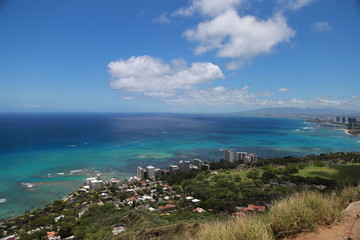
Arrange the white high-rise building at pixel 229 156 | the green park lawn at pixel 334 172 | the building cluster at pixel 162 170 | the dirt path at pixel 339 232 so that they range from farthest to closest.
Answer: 1. the white high-rise building at pixel 229 156
2. the building cluster at pixel 162 170
3. the green park lawn at pixel 334 172
4. the dirt path at pixel 339 232

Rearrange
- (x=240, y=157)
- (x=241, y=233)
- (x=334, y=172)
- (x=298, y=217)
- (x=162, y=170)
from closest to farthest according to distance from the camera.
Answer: (x=241, y=233) → (x=298, y=217) → (x=334, y=172) → (x=162, y=170) → (x=240, y=157)

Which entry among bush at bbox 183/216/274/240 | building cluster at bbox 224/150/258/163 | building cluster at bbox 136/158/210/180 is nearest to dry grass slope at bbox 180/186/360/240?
bush at bbox 183/216/274/240

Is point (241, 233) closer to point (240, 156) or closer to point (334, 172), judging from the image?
point (334, 172)

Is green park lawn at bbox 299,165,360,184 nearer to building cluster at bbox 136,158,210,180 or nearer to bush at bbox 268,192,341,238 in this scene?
building cluster at bbox 136,158,210,180

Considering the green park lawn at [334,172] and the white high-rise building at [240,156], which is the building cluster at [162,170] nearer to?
the white high-rise building at [240,156]

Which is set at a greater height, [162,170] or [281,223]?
[281,223]

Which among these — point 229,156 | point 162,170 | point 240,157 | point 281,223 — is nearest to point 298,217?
point 281,223

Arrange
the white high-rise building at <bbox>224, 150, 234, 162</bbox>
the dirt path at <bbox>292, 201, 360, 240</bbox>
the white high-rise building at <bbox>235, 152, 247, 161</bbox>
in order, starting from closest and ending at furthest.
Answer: the dirt path at <bbox>292, 201, 360, 240</bbox>, the white high-rise building at <bbox>224, 150, 234, 162</bbox>, the white high-rise building at <bbox>235, 152, 247, 161</bbox>

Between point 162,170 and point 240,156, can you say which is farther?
point 240,156

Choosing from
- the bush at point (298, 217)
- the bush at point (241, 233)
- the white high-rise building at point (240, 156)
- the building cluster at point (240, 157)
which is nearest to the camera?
the bush at point (241, 233)

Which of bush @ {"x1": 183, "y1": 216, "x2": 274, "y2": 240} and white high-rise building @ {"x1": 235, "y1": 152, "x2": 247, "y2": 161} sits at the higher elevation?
bush @ {"x1": 183, "y1": 216, "x2": 274, "y2": 240}

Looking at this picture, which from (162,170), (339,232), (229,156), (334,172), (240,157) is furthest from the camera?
(240,157)

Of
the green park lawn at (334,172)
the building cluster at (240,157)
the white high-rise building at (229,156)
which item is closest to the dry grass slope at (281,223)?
the green park lawn at (334,172)
